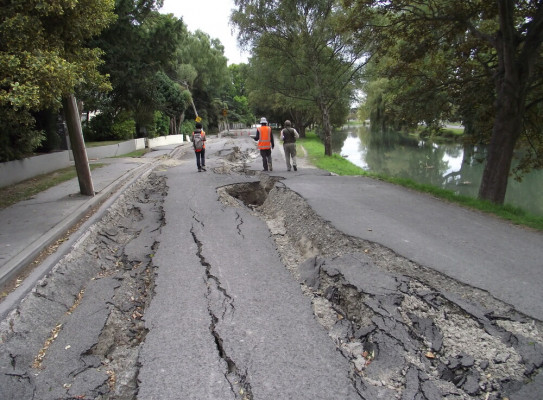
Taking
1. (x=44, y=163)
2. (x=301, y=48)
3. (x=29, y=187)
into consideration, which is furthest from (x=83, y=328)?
(x=301, y=48)

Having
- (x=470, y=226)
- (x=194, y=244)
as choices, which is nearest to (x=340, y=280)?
(x=194, y=244)

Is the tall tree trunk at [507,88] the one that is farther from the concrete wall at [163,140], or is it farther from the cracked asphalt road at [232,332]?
the concrete wall at [163,140]

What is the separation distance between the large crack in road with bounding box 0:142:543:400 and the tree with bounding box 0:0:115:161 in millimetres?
2384

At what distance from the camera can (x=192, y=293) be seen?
4.30 metres

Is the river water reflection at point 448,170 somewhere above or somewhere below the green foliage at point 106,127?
below

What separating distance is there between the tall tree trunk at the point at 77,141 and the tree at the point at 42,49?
1.08 meters

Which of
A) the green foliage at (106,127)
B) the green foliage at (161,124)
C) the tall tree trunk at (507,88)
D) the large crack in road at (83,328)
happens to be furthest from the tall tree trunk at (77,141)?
the green foliage at (161,124)

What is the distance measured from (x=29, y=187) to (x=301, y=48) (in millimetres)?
13444

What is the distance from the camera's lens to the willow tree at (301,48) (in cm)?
1708

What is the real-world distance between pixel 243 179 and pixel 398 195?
15.6 feet

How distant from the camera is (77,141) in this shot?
8.62 meters

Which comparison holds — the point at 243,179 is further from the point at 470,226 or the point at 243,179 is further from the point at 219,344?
the point at 219,344

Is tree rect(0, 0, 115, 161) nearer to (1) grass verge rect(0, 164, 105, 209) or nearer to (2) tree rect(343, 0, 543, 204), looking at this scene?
(1) grass verge rect(0, 164, 105, 209)

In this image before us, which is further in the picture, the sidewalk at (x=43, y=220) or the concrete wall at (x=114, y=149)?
the concrete wall at (x=114, y=149)
